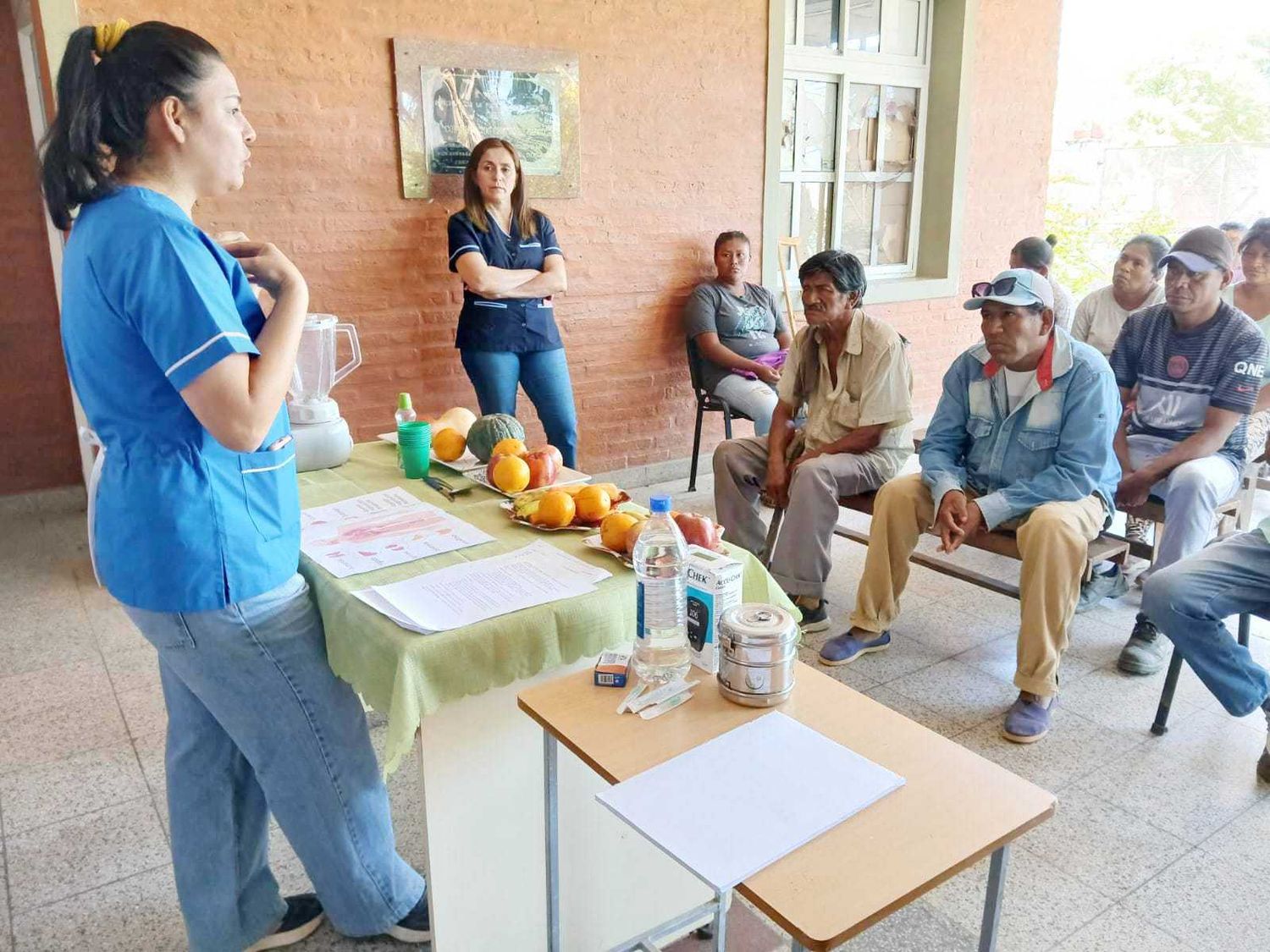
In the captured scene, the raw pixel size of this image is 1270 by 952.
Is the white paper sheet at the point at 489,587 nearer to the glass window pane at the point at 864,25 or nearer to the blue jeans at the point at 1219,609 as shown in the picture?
the blue jeans at the point at 1219,609

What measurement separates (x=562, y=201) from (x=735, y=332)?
1.07m

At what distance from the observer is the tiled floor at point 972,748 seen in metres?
1.80

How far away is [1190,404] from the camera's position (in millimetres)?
3041

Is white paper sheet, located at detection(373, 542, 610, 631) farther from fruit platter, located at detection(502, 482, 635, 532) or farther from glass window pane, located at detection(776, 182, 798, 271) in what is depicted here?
glass window pane, located at detection(776, 182, 798, 271)

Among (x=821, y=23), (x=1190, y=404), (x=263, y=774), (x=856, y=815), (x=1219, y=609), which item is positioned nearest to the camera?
(x=856, y=815)

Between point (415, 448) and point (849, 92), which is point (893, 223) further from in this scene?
point (415, 448)

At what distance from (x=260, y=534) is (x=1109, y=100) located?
52.2 ft

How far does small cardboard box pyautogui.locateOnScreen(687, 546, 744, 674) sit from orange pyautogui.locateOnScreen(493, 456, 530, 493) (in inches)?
25.5

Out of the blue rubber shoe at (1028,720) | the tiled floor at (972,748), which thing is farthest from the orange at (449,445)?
the blue rubber shoe at (1028,720)

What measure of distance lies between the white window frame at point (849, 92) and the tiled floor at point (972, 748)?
2972 millimetres

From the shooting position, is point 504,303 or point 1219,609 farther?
point 504,303

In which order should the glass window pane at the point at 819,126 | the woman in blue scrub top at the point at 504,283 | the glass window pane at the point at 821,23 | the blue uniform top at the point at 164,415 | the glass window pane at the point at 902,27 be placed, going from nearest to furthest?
1. the blue uniform top at the point at 164,415
2. the woman in blue scrub top at the point at 504,283
3. the glass window pane at the point at 821,23
4. the glass window pane at the point at 819,126
5. the glass window pane at the point at 902,27


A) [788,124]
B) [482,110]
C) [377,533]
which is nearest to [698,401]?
[482,110]

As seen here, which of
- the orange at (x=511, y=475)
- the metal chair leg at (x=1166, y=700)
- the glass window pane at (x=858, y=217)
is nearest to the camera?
the orange at (x=511, y=475)
